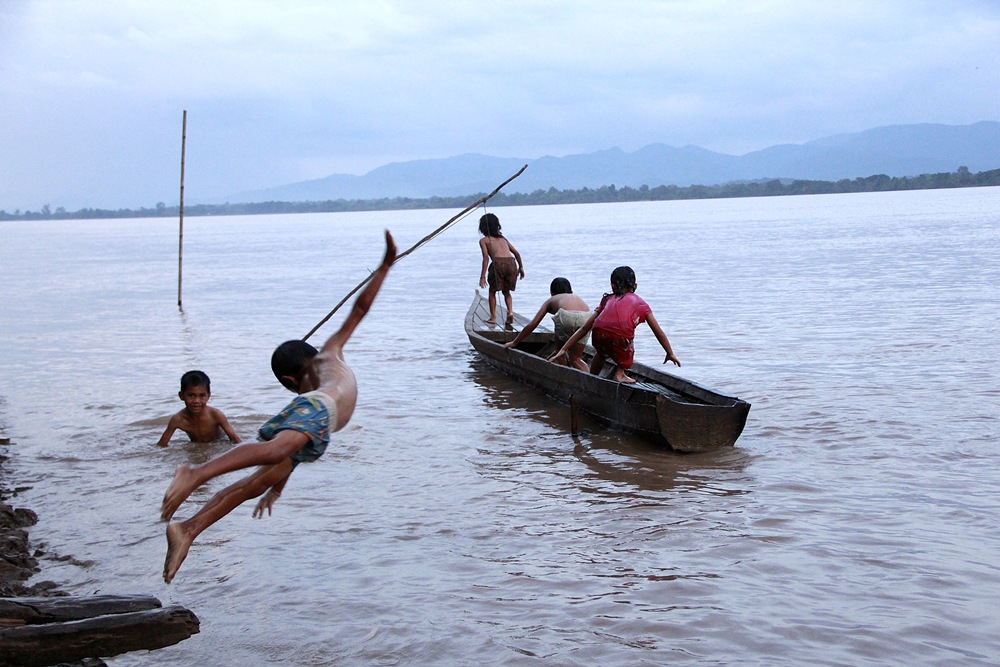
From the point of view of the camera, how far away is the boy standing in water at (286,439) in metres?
3.53

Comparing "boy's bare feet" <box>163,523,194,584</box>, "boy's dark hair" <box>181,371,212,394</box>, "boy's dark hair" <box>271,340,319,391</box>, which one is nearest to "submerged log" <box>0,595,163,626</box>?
"boy's bare feet" <box>163,523,194,584</box>

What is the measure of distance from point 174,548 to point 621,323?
17.0 ft

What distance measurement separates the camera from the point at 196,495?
6977 mm

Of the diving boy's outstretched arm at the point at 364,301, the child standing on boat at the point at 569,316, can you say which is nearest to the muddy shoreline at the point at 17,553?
the diving boy's outstretched arm at the point at 364,301

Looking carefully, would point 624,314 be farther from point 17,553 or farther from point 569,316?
point 17,553

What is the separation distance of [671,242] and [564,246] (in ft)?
15.3

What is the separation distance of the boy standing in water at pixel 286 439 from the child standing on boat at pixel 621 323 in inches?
165

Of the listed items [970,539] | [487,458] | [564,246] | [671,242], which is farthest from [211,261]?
[970,539]

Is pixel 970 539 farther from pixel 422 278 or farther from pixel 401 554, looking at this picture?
pixel 422 278

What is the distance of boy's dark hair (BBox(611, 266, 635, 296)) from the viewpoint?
8.05 metres

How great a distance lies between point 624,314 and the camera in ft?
26.8

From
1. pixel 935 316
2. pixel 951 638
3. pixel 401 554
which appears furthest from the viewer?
pixel 935 316

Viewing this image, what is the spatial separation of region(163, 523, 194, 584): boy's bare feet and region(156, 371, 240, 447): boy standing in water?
427 centimetres

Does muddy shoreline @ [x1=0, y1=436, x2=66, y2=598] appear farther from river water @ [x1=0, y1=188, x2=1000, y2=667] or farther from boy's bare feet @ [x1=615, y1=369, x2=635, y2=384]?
boy's bare feet @ [x1=615, y1=369, x2=635, y2=384]
